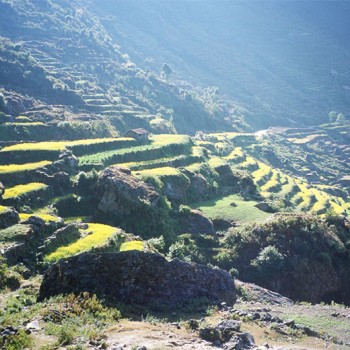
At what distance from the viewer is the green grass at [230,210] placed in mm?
55781

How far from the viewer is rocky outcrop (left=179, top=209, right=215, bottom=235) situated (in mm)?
50594

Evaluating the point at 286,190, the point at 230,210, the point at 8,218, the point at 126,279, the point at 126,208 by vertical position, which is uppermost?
the point at 126,279

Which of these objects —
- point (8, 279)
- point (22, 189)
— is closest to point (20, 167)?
point (22, 189)

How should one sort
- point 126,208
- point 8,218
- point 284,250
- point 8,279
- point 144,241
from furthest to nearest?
point 126,208 < point 284,250 < point 144,241 < point 8,218 < point 8,279

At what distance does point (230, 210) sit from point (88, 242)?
1096 inches

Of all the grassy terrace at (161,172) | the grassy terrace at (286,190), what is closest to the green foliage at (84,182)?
the grassy terrace at (161,172)

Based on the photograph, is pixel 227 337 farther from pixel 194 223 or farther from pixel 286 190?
pixel 286 190

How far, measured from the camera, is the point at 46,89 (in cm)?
11562

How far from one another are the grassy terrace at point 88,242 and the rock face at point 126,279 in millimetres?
9727

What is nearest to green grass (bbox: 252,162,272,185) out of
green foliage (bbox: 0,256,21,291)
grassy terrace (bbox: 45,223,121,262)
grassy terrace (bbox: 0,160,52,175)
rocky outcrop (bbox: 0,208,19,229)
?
grassy terrace (bbox: 0,160,52,175)

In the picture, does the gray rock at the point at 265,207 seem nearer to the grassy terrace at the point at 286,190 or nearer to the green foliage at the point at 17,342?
the grassy terrace at the point at 286,190

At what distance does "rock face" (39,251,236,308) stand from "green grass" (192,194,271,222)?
3243 cm

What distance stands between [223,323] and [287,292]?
2643cm

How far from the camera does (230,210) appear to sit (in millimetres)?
57781
